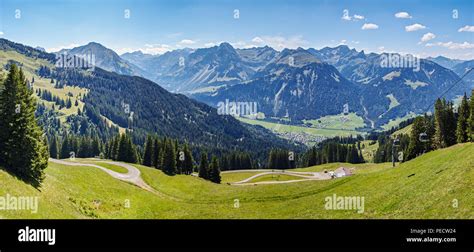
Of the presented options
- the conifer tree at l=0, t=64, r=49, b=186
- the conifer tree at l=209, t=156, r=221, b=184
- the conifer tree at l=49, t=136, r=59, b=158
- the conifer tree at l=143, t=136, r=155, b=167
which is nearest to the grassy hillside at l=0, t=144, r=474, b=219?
the conifer tree at l=0, t=64, r=49, b=186

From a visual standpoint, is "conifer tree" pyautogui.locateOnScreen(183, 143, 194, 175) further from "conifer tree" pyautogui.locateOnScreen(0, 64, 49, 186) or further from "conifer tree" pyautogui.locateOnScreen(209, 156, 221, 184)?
"conifer tree" pyautogui.locateOnScreen(0, 64, 49, 186)

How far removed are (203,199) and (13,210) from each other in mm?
38610

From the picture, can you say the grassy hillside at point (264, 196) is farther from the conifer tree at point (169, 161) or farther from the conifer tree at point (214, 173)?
the conifer tree at point (214, 173)
